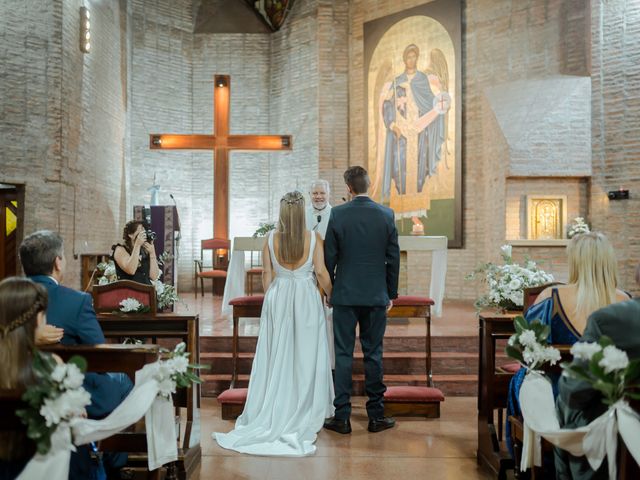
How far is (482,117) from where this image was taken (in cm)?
1164

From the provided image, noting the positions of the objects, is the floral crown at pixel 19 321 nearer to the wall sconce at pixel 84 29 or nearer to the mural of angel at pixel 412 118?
the wall sconce at pixel 84 29

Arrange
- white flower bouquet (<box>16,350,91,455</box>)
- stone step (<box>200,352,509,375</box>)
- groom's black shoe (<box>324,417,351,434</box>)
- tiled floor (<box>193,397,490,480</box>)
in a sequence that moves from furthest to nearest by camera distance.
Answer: stone step (<box>200,352,509,375</box>) → groom's black shoe (<box>324,417,351,434</box>) → tiled floor (<box>193,397,490,480</box>) → white flower bouquet (<box>16,350,91,455</box>)

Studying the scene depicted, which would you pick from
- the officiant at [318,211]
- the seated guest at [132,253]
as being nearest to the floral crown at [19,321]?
the seated guest at [132,253]

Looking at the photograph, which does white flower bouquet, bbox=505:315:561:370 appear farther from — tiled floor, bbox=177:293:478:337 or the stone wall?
the stone wall

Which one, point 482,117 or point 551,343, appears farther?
point 482,117

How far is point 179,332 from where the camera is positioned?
430 cm

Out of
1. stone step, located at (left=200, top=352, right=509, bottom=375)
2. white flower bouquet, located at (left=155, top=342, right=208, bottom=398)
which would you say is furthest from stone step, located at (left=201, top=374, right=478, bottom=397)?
white flower bouquet, located at (left=155, top=342, right=208, bottom=398)

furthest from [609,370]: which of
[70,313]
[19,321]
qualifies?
[70,313]

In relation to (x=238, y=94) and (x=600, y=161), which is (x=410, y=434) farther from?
(x=238, y=94)

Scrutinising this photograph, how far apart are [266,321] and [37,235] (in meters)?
2.14

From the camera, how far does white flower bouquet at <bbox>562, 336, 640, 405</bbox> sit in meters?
2.10

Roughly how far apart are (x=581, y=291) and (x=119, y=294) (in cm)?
344

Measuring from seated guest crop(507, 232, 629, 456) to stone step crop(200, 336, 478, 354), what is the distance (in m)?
3.56

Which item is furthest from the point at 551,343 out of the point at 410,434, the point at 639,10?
the point at 639,10
